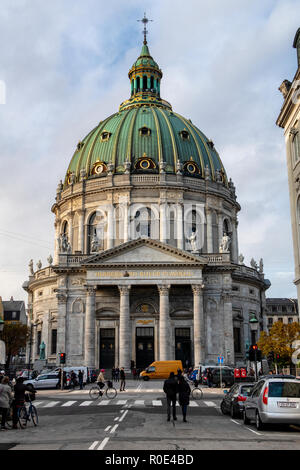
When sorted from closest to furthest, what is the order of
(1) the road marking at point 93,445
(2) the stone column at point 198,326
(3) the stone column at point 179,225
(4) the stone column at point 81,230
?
1. (1) the road marking at point 93,445
2. (2) the stone column at point 198,326
3. (3) the stone column at point 179,225
4. (4) the stone column at point 81,230

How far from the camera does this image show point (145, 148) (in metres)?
68.4

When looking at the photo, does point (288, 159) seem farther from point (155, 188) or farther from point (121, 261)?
point (155, 188)

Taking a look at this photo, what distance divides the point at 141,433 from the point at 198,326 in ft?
127

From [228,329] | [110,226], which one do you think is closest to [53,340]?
[110,226]

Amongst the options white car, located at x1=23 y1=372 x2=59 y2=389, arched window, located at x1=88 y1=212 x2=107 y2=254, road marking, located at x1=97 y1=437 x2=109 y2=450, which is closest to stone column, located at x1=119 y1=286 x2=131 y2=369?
white car, located at x1=23 y1=372 x2=59 y2=389

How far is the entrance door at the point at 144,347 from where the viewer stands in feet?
185

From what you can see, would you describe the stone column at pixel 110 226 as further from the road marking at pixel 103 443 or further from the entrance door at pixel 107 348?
the road marking at pixel 103 443

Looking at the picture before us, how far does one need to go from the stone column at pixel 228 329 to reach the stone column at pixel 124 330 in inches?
390

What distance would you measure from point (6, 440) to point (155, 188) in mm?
53024

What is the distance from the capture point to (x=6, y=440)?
14.4 metres

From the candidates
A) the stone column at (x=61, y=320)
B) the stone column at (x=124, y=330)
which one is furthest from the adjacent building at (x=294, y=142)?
the stone column at (x=61, y=320)

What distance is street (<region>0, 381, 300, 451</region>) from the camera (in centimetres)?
1283

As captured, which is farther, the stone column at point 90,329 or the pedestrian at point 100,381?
the stone column at point 90,329
